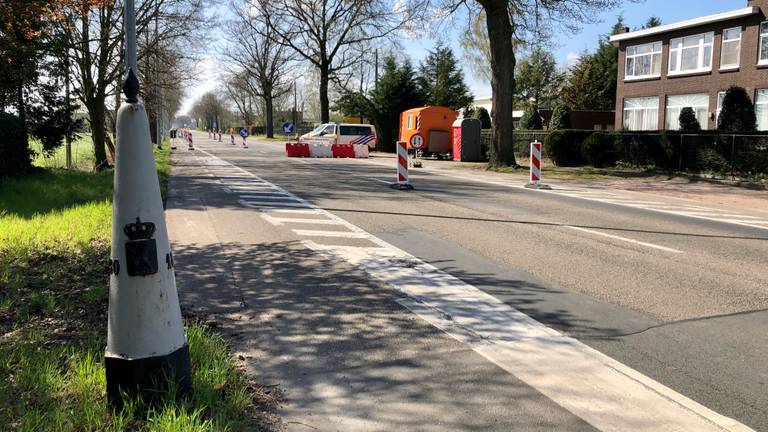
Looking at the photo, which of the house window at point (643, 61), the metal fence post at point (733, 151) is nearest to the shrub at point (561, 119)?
the house window at point (643, 61)

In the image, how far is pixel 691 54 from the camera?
33.7 metres

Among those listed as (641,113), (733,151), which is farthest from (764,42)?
(733,151)

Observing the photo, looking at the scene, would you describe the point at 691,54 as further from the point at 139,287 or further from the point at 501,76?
the point at 139,287

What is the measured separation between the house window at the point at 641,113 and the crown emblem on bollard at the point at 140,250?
120 feet

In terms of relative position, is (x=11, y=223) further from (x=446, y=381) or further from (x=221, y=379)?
(x=446, y=381)

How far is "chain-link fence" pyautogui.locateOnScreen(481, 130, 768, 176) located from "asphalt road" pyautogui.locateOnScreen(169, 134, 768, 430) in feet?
23.6

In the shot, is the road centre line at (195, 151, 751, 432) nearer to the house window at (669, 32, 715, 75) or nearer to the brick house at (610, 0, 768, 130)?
the brick house at (610, 0, 768, 130)

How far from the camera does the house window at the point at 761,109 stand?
2952 centimetres

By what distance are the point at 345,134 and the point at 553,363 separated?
36.3 metres

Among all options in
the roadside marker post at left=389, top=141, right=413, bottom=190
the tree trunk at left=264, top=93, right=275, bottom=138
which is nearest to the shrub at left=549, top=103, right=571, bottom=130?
the roadside marker post at left=389, top=141, right=413, bottom=190

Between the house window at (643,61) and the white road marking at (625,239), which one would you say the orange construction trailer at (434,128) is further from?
the white road marking at (625,239)

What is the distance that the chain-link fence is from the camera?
19.5 m

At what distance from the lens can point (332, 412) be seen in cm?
354

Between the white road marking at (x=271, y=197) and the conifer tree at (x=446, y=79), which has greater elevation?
the conifer tree at (x=446, y=79)
